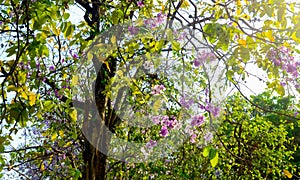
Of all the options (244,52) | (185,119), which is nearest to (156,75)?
(185,119)

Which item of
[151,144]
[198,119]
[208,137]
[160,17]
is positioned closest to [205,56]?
[160,17]

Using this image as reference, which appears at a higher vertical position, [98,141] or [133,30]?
[133,30]

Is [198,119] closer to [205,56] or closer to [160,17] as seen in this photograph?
[205,56]

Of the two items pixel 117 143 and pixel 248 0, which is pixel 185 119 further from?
pixel 248 0

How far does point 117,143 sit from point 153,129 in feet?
1.31

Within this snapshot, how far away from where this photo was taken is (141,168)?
4703 millimetres

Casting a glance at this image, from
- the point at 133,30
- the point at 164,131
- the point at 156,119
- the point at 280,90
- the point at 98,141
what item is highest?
the point at 133,30

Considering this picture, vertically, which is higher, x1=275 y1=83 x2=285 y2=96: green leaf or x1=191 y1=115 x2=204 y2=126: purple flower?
x1=191 y1=115 x2=204 y2=126: purple flower

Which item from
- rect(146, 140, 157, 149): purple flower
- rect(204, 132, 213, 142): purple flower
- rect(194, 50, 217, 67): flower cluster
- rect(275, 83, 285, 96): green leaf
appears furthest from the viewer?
rect(204, 132, 213, 142): purple flower

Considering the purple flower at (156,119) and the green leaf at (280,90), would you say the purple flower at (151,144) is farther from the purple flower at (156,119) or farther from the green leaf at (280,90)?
the green leaf at (280,90)

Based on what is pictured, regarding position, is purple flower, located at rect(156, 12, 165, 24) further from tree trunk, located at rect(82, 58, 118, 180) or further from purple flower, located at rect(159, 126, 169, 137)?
purple flower, located at rect(159, 126, 169, 137)

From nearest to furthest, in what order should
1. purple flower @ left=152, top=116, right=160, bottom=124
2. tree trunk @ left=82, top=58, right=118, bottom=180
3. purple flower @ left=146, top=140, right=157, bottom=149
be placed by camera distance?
tree trunk @ left=82, top=58, right=118, bottom=180, purple flower @ left=152, top=116, right=160, bottom=124, purple flower @ left=146, top=140, right=157, bottom=149

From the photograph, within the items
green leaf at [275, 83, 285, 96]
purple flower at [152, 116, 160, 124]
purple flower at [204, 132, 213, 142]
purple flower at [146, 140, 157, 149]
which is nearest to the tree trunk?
purple flower at [152, 116, 160, 124]

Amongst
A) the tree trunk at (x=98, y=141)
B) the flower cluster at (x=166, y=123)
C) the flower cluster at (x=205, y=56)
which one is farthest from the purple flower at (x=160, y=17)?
the flower cluster at (x=166, y=123)
